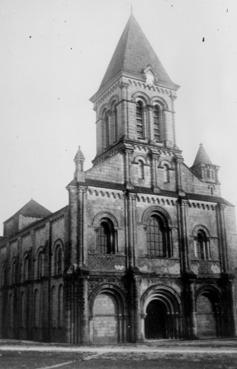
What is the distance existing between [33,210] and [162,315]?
23199 mm

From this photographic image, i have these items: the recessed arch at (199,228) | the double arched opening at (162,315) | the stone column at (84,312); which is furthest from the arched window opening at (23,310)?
the recessed arch at (199,228)

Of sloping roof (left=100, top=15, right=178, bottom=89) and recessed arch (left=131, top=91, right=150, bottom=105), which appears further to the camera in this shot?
sloping roof (left=100, top=15, right=178, bottom=89)

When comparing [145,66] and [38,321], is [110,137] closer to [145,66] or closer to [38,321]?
[145,66]

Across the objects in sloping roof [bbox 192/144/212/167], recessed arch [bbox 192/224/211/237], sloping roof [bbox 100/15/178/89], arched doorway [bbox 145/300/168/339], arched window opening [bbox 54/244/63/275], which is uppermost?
sloping roof [bbox 100/15/178/89]

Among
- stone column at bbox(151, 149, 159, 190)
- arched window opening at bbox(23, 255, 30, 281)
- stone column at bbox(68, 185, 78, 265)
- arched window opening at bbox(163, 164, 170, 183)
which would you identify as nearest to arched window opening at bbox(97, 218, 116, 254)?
stone column at bbox(68, 185, 78, 265)

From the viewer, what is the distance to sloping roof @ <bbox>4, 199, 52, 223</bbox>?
50656 mm

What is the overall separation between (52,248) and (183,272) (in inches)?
382

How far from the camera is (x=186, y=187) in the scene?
36.3m

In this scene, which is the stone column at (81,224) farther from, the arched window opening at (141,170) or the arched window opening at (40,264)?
the arched window opening at (40,264)

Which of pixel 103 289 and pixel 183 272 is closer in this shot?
pixel 103 289

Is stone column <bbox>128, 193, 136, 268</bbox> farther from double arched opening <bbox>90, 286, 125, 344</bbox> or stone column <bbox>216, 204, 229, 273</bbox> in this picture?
stone column <bbox>216, 204, 229, 273</bbox>

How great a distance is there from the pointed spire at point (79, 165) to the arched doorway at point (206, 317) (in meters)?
12.3

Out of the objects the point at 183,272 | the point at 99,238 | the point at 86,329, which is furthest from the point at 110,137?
the point at 86,329

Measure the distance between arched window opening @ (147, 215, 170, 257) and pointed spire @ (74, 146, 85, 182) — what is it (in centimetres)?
608
